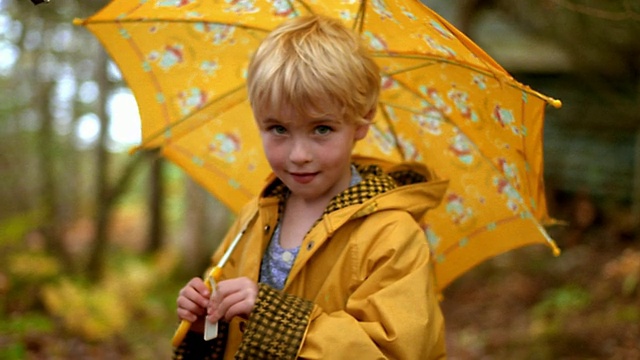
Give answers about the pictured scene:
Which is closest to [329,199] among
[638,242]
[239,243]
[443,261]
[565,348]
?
[239,243]

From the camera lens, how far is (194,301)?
2398 millimetres

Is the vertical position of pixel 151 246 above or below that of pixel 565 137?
above

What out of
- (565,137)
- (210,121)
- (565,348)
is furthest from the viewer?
(565,137)

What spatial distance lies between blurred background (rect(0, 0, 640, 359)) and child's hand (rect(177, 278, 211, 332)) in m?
2.59

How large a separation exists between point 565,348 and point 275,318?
431 cm

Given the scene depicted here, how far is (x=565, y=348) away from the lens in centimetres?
589

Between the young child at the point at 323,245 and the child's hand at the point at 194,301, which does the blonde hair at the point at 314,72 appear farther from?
the child's hand at the point at 194,301

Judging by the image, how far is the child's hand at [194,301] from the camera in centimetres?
239

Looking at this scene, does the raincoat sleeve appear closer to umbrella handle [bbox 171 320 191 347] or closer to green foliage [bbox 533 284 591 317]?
umbrella handle [bbox 171 320 191 347]

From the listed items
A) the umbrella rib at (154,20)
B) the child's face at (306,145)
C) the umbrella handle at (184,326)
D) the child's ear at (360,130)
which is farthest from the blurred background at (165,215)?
the child's ear at (360,130)

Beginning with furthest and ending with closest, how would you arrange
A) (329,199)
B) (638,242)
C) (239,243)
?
(638,242) < (239,243) < (329,199)

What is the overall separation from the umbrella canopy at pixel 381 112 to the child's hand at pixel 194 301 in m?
0.90

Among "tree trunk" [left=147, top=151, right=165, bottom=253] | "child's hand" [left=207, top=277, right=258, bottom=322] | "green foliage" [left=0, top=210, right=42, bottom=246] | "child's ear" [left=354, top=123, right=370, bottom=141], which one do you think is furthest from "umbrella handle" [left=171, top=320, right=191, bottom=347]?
"tree trunk" [left=147, top=151, right=165, bottom=253]

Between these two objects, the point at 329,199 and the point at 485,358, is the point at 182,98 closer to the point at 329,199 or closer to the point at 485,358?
the point at 329,199
